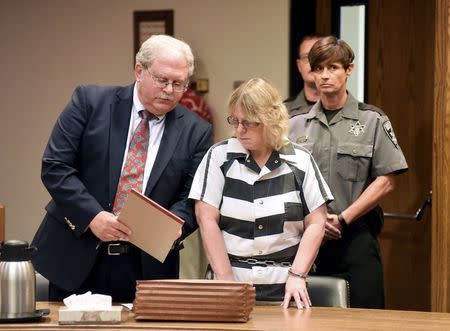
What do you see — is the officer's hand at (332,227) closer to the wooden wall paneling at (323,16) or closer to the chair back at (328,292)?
the chair back at (328,292)

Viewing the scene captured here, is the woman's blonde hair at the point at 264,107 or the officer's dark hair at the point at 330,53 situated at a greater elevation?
the officer's dark hair at the point at 330,53

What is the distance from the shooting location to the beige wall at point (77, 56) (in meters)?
5.67

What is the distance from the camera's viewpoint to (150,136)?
3.28 m

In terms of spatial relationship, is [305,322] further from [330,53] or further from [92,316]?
[330,53]

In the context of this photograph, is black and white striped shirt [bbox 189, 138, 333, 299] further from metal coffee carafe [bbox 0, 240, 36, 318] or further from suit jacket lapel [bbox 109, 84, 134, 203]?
metal coffee carafe [bbox 0, 240, 36, 318]

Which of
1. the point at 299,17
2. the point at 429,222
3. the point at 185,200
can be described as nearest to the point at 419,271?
the point at 429,222

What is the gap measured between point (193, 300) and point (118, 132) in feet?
2.68

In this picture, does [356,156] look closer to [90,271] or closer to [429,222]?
[90,271]

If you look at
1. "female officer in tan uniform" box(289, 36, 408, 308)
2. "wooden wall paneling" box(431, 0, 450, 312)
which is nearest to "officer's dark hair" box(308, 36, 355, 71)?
"female officer in tan uniform" box(289, 36, 408, 308)

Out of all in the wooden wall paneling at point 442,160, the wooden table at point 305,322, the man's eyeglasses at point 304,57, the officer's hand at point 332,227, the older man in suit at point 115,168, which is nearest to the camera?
the wooden table at point 305,322

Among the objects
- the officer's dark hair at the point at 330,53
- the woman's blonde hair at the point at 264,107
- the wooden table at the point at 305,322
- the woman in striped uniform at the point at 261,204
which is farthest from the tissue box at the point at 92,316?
the officer's dark hair at the point at 330,53

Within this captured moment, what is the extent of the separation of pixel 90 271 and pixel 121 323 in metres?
0.57

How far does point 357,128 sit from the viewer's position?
3.91 meters

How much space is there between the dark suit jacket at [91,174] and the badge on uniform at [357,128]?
873 mm
